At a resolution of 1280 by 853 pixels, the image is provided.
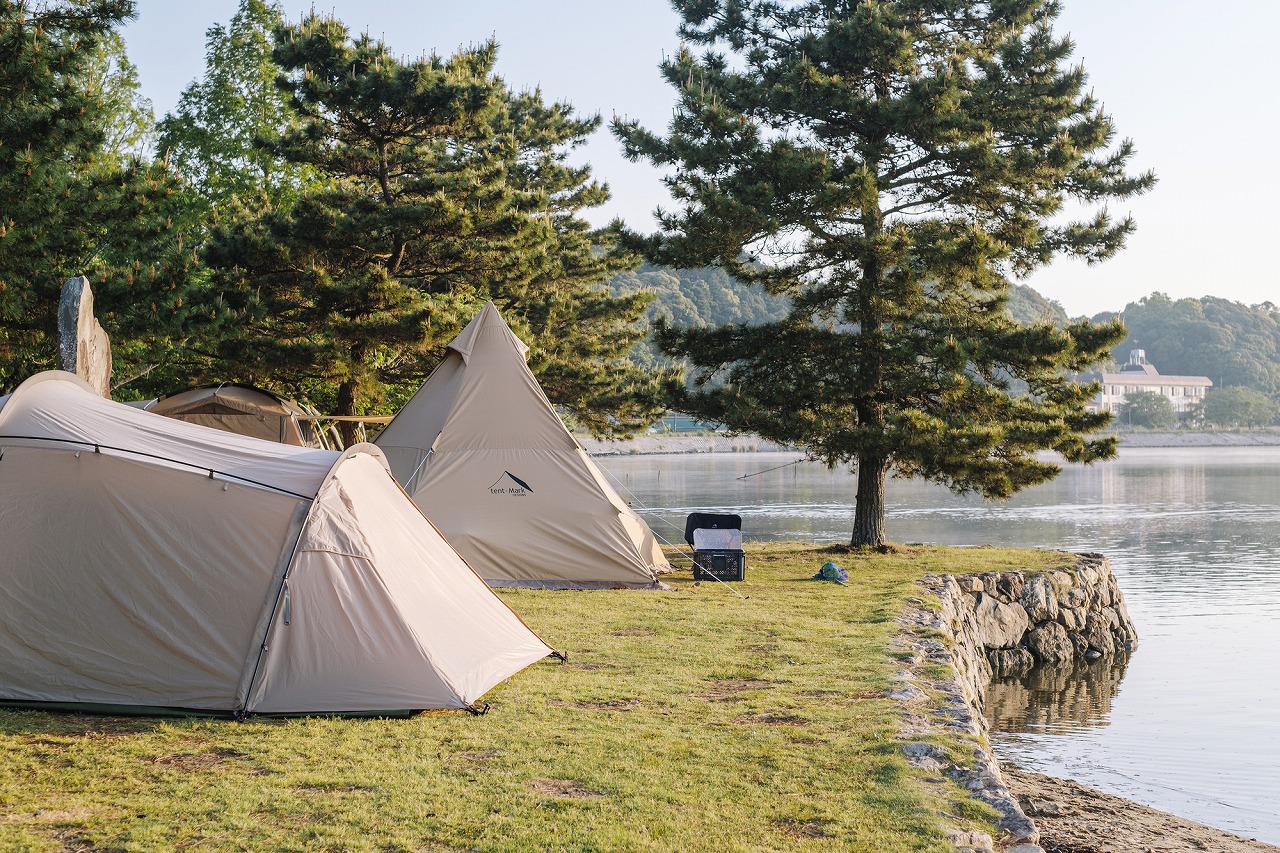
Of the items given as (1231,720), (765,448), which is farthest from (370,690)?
(765,448)

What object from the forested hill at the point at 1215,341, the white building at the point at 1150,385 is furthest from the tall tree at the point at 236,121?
the forested hill at the point at 1215,341

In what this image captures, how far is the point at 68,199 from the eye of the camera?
12406 mm

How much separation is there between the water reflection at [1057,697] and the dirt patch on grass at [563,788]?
7.31 meters

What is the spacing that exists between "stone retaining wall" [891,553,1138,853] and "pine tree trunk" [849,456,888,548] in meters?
2.73

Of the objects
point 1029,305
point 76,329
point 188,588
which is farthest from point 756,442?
point 188,588

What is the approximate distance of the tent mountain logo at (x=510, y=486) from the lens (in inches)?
490

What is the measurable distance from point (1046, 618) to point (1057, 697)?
6.66ft

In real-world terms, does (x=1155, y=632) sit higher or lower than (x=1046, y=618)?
lower

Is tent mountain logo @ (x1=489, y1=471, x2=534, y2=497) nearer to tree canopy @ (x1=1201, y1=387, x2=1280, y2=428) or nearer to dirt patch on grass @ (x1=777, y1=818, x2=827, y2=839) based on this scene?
dirt patch on grass @ (x1=777, y1=818, x2=827, y2=839)

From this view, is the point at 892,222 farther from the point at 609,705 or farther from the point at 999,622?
the point at 609,705

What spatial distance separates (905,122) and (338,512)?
1113 centimetres

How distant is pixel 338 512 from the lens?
22.3 feet

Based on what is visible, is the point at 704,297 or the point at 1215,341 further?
the point at 1215,341

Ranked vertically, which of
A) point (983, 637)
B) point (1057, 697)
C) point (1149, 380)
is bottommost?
point (1057, 697)
